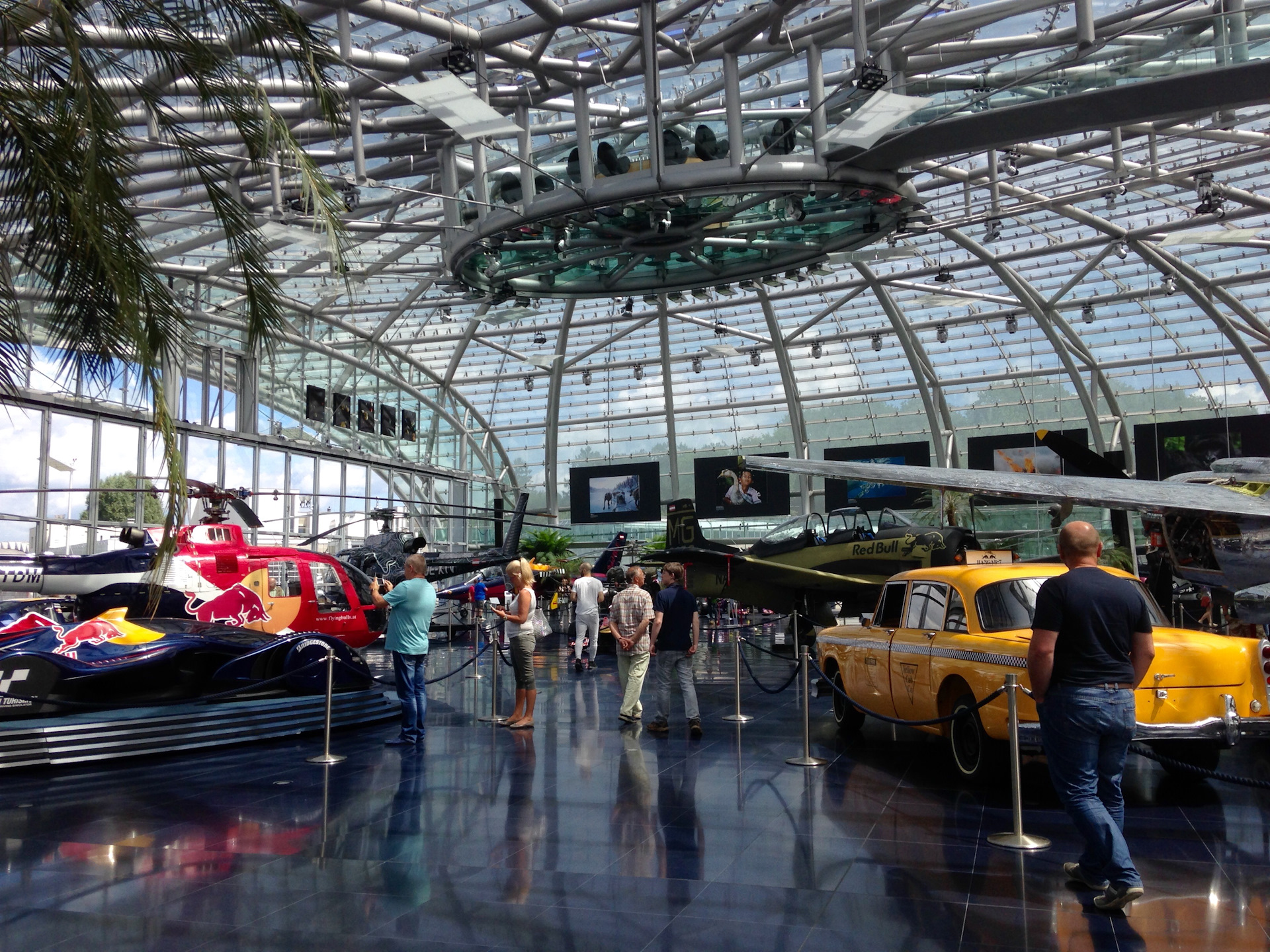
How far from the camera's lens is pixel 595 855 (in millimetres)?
6340

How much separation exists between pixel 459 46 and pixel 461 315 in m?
22.1

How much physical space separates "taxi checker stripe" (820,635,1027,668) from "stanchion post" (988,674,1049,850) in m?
0.59

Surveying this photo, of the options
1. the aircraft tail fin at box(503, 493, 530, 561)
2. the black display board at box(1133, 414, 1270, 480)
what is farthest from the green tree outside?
the black display board at box(1133, 414, 1270, 480)

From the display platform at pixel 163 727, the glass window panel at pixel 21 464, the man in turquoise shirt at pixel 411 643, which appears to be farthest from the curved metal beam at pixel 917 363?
the display platform at pixel 163 727

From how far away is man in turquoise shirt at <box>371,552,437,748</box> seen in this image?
34.7 ft

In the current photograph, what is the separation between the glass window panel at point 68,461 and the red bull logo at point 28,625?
17353mm

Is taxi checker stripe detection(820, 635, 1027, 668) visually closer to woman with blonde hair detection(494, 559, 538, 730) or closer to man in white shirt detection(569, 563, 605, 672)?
woman with blonde hair detection(494, 559, 538, 730)

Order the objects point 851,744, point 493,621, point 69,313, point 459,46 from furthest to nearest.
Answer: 1. point 493,621
2. point 459,46
3. point 851,744
4. point 69,313

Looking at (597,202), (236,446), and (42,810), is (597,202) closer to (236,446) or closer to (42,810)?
(42,810)

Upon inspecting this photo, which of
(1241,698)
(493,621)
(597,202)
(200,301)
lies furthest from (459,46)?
(200,301)

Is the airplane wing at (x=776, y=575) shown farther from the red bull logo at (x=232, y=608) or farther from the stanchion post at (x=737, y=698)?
the red bull logo at (x=232, y=608)

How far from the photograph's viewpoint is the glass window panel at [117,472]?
27.8 metres

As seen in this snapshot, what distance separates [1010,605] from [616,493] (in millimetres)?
32014

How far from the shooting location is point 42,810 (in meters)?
7.57
